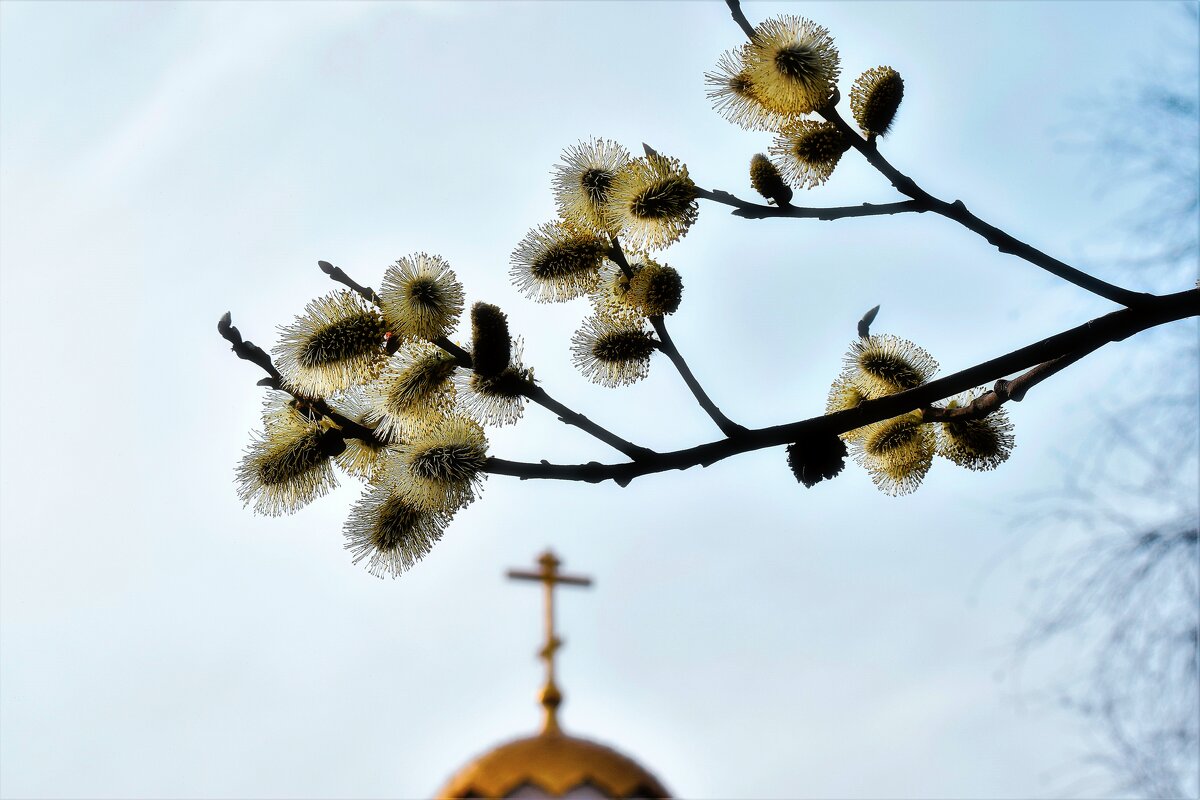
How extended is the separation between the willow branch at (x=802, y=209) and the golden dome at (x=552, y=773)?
8648 mm

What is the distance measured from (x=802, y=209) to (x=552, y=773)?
8.76 meters

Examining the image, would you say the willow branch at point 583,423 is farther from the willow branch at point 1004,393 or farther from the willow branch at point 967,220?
the willow branch at point 1004,393

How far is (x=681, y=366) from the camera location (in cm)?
192

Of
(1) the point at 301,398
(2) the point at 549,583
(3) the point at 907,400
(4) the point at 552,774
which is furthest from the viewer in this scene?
(2) the point at 549,583

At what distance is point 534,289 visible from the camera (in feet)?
6.66

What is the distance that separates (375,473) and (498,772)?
28.4 ft

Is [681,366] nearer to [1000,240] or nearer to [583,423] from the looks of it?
[583,423]

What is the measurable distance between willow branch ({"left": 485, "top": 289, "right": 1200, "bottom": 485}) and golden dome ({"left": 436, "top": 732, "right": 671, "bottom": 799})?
28.5ft

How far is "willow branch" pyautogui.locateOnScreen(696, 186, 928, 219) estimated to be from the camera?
193 cm

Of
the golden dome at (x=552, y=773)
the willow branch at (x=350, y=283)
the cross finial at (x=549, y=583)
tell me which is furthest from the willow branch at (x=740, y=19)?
the cross finial at (x=549, y=583)

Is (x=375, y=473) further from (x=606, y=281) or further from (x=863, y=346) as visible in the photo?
(x=863, y=346)

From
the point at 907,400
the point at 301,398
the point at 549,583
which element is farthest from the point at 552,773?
the point at 907,400

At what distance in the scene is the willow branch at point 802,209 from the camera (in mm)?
1926

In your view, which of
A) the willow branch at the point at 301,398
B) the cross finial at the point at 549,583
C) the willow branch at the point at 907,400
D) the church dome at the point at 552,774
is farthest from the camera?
the cross finial at the point at 549,583
